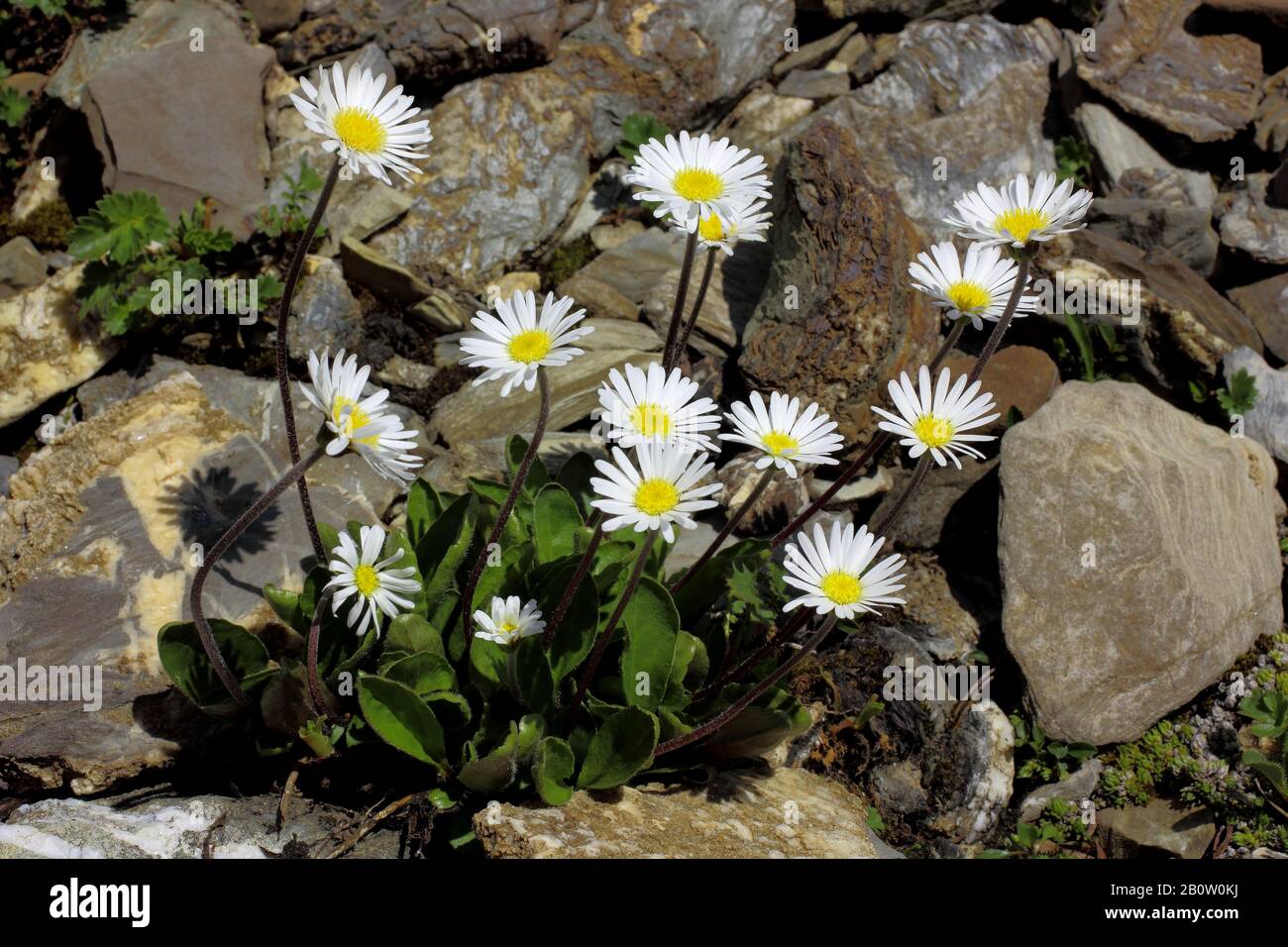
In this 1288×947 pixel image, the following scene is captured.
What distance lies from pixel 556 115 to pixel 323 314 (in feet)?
7.11

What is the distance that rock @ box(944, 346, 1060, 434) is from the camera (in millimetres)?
5926

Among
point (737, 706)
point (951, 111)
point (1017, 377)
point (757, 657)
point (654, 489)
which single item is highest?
point (951, 111)

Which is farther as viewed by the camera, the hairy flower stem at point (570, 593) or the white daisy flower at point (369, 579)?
the white daisy flower at point (369, 579)

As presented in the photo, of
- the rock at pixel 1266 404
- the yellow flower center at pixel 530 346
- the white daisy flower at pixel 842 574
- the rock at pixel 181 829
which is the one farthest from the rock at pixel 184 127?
the rock at pixel 1266 404

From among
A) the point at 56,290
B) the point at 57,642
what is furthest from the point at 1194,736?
the point at 56,290

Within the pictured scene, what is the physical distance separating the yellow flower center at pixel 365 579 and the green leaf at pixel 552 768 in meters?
0.80

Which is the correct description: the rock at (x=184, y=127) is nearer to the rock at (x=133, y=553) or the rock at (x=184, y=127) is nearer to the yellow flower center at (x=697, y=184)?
the rock at (x=133, y=553)

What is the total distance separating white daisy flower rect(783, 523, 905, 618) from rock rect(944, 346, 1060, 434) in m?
2.39

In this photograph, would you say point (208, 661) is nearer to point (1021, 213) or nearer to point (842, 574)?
point (842, 574)

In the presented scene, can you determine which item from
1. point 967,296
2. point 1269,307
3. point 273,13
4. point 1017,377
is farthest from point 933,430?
point 273,13

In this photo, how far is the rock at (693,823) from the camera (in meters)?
3.68

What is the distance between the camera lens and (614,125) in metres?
7.39

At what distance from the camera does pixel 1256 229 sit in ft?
22.3

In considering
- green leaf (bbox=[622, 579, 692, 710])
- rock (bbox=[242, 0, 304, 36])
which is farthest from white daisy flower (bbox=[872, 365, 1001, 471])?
rock (bbox=[242, 0, 304, 36])
